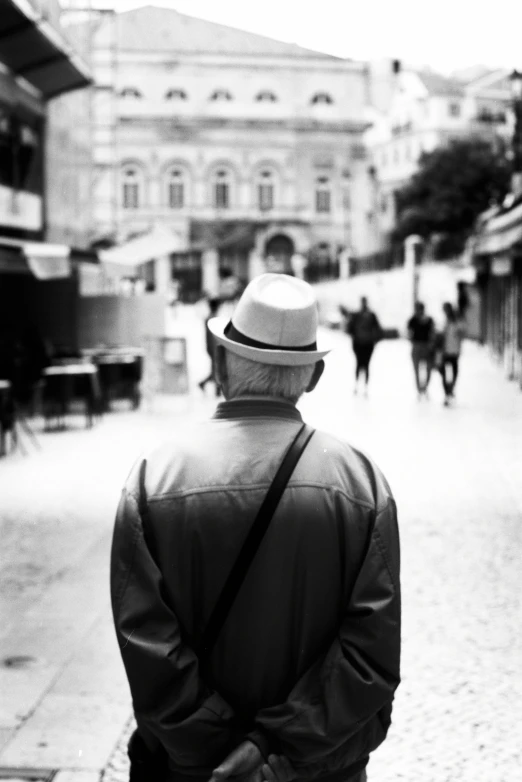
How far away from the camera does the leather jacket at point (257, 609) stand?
2.48 metres

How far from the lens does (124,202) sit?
281 feet

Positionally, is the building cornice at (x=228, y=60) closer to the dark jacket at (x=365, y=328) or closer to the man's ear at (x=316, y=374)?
the dark jacket at (x=365, y=328)

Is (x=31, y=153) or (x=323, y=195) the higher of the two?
(x=323, y=195)

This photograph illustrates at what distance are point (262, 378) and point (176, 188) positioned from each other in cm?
8481

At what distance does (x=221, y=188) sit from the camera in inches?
3415

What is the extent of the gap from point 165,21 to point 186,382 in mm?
67854

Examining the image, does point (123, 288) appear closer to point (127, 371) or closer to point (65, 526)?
point (127, 371)

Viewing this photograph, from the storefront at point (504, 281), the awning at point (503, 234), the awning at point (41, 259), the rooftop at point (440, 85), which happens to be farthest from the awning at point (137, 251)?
the rooftop at point (440, 85)

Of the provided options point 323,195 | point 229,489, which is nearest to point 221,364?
point 229,489

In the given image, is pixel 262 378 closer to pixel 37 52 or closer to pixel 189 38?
pixel 37 52

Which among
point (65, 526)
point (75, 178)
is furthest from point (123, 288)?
point (65, 526)

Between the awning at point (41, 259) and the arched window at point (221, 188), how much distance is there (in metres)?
69.4

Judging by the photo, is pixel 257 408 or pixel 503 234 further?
pixel 503 234

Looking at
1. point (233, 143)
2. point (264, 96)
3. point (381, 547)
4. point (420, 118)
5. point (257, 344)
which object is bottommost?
point (381, 547)
